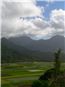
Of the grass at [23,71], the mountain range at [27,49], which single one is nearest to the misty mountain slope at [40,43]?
the mountain range at [27,49]

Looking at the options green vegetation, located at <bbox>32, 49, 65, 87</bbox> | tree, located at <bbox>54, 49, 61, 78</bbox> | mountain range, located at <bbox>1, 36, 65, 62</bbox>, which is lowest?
green vegetation, located at <bbox>32, 49, 65, 87</bbox>

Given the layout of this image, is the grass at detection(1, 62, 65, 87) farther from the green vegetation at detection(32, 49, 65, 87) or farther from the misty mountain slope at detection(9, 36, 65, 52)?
the misty mountain slope at detection(9, 36, 65, 52)

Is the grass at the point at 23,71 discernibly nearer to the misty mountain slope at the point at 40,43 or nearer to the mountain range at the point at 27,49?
the mountain range at the point at 27,49

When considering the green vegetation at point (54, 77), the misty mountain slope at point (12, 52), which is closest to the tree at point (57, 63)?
the green vegetation at point (54, 77)

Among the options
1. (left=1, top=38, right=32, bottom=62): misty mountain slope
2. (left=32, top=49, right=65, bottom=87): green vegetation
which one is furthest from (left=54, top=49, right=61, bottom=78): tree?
(left=1, top=38, right=32, bottom=62): misty mountain slope

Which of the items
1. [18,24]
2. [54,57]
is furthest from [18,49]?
[54,57]

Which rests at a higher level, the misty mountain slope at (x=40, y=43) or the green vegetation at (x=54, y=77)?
the misty mountain slope at (x=40, y=43)

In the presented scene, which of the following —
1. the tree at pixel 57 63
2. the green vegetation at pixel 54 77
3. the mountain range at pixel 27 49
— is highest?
the mountain range at pixel 27 49
